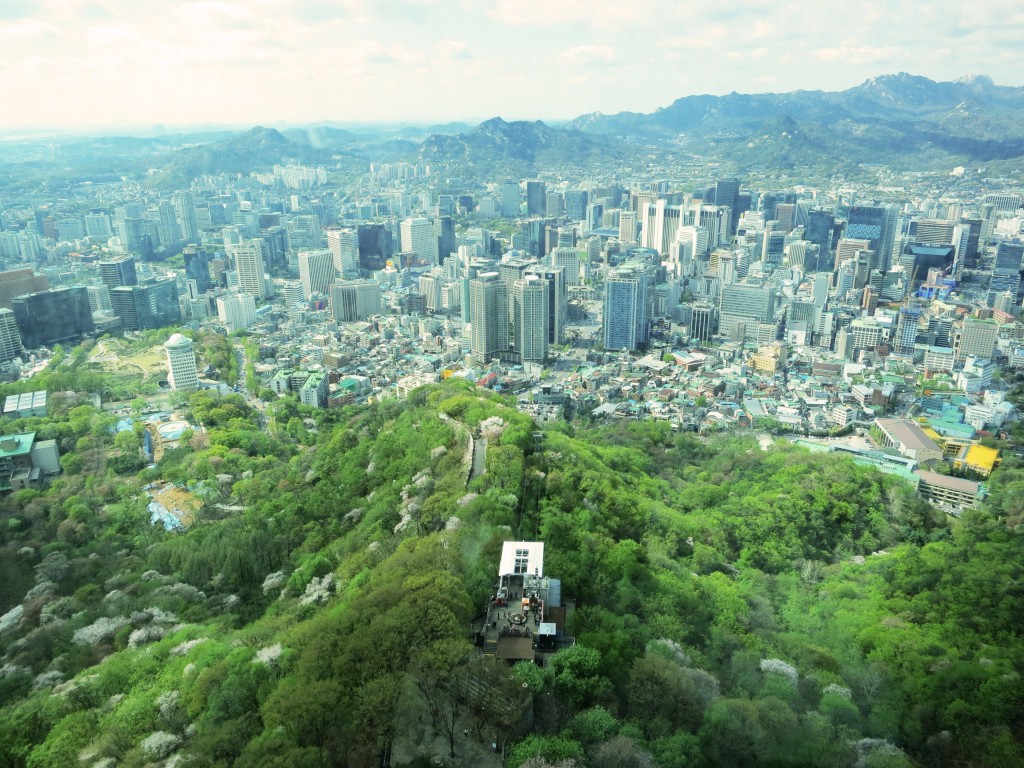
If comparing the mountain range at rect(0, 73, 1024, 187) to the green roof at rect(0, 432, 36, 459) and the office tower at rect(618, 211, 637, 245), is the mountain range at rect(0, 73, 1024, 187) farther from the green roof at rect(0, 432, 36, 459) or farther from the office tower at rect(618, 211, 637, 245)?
the green roof at rect(0, 432, 36, 459)

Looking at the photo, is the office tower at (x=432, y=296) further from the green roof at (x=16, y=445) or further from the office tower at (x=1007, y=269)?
the office tower at (x=1007, y=269)

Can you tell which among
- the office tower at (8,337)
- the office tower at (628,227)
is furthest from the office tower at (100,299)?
the office tower at (628,227)

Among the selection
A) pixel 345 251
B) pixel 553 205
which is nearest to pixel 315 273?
pixel 345 251

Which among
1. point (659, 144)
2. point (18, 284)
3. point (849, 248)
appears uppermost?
point (659, 144)

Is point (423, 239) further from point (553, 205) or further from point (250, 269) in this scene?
point (553, 205)

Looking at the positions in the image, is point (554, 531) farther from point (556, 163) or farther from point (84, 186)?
point (556, 163)

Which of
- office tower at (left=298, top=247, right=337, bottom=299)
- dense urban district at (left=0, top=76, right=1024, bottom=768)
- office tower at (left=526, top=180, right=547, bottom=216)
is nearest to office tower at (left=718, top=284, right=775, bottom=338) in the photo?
dense urban district at (left=0, top=76, right=1024, bottom=768)
